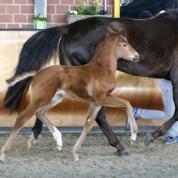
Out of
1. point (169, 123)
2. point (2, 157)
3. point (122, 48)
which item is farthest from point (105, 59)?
point (2, 157)

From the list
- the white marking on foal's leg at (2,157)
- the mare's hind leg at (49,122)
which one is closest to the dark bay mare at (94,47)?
the mare's hind leg at (49,122)

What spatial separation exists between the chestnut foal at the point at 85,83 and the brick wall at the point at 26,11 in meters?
2.55

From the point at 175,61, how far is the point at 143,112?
1049mm

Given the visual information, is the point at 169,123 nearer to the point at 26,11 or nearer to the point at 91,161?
the point at 91,161

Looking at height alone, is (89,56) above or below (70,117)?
above

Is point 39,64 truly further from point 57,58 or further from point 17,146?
point 17,146

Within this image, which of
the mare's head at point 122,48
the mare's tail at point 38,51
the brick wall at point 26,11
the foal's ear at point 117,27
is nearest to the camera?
the mare's head at point 122,48

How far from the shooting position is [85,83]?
24.8 feet

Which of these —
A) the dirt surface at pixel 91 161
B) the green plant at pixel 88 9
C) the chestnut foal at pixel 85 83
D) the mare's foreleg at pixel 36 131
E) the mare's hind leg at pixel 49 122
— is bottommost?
the dirt surface at pixel 91 161

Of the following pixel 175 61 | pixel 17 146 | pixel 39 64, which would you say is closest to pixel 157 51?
pixel 175 61

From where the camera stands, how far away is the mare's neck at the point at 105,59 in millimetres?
7716

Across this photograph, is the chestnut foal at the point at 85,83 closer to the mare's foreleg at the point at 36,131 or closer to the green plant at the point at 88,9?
the mare's foreleg at the point at 36,131

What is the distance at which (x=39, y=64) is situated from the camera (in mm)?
8461

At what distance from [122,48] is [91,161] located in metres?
1.40
